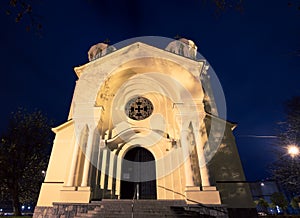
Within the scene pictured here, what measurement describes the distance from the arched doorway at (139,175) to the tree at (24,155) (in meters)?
8.19

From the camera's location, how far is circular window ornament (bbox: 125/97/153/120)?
11.2 meters

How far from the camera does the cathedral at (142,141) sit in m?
8.55

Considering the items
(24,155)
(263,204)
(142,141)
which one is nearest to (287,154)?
(263,204)

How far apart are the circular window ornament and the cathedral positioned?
0.06 metres

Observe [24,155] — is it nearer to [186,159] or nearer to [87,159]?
[87,159]

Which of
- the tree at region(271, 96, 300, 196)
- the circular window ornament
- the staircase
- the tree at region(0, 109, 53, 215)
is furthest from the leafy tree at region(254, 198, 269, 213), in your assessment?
the tree at region(0, 109, 53, 215)

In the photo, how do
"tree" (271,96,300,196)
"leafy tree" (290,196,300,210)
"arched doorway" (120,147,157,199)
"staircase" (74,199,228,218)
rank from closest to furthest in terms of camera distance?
"staircase" (74,199,228,218) < "arched doorway" (120,147,157,199) < "tree" (271,96,300,196) < "leafy tree" (290,196,300,210)

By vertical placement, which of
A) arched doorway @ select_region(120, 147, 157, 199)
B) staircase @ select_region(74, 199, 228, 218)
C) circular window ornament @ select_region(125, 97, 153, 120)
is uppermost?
circular window ornament @ select_region(125, 97, 153, 120)

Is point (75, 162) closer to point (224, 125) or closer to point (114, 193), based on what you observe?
point (114, 193)

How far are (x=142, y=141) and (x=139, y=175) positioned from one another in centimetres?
188

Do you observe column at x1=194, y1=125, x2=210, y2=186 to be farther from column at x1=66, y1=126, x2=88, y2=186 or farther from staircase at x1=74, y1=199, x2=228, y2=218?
column at x1=66, y1=126, x2=88, y2=186

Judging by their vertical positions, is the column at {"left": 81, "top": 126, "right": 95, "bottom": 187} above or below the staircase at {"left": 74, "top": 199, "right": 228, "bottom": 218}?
above

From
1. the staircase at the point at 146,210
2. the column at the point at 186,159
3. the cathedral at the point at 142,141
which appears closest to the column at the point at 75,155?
the cathedral at the point at 142,141

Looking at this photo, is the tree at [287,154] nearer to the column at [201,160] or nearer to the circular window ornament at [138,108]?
the column at [201,160]
